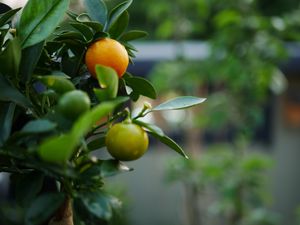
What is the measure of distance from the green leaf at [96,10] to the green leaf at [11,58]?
0.15m

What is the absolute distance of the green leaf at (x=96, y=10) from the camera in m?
0.75

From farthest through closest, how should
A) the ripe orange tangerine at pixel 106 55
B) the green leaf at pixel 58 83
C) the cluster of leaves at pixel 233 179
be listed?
the cluster of leaves at pixel 233 179 → the ripe orange tangerine at pixel 106 55 → the green leaf at pixel 58 83

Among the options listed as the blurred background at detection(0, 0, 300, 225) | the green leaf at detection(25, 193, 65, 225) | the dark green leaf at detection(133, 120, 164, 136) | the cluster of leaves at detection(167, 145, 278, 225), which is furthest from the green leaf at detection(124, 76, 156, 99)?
the cluster of leaves at detection(167, 145, 278, 225)

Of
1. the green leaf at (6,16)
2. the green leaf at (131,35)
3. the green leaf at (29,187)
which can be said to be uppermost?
the green leaf at (6,16)

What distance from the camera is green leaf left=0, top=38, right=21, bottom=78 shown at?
1.98ft

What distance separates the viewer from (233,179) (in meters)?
2.71

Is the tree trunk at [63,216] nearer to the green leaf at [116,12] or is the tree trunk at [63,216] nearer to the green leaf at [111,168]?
the green leaf at [111,168]

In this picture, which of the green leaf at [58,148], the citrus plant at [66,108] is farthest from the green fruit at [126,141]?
the green leaf at [58,148]

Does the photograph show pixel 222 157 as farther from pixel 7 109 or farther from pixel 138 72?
pixel 7 109

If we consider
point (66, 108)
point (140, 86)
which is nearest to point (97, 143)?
point (140, 86)

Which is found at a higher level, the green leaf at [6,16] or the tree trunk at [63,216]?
the green leaf at [6,16]

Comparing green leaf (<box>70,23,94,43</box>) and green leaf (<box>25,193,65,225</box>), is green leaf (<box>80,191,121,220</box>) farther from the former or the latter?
green leaf (<box>70,23,94,43</box>)

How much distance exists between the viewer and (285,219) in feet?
16.2

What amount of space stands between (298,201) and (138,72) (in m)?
1.93
